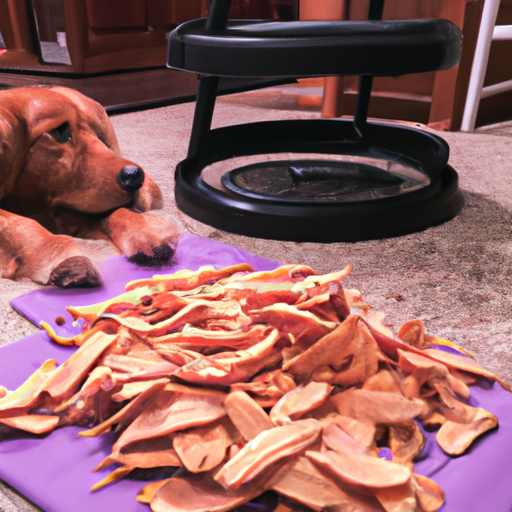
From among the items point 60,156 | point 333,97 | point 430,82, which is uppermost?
point 60,156

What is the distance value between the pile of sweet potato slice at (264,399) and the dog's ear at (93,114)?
51 centimetres

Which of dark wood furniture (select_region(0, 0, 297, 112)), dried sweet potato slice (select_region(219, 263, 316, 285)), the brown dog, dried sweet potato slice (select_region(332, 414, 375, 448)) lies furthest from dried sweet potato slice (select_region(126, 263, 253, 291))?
dark wood furniture (select_region(0, 0, 297, 112))

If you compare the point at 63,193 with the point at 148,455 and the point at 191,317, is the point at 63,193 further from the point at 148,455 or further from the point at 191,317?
the point at 148,455

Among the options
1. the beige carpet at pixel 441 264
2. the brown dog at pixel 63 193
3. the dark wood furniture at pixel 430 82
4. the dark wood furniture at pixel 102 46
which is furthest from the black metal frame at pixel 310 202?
the dark wood furniture at pixel 102 46

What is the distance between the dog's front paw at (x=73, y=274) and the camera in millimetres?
1045

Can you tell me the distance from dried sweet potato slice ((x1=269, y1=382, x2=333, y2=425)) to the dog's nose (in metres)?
0.65

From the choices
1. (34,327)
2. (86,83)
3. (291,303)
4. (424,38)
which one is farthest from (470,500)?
(86,83)

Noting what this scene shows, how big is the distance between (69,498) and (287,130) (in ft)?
5.02

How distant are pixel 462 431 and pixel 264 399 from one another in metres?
0.24

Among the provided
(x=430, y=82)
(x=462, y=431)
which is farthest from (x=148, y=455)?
(x=430, y=82)

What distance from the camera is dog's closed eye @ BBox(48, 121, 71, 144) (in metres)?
1.13

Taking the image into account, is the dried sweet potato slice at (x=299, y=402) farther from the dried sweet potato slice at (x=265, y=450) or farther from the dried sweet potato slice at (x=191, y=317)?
the dried sweet potato slice at (x=191, y=317)

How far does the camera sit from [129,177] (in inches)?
46.2

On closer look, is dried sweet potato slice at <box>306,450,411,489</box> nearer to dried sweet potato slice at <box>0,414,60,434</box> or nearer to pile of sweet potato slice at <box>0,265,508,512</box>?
pile of sweet potato slice at <box>0,265,508,512</box>
